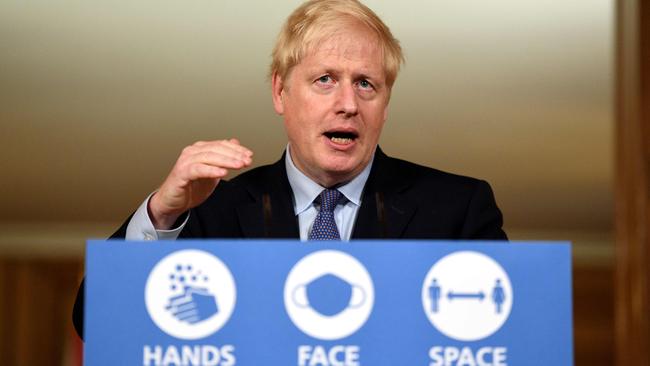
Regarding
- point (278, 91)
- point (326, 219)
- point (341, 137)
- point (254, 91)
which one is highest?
point (254, 91)

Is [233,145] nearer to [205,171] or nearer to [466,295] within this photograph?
[205,171]

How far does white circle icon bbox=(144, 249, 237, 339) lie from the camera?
115cm

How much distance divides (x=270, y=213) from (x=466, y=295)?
60 cm

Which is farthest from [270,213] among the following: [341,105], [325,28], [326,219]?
[325,28]

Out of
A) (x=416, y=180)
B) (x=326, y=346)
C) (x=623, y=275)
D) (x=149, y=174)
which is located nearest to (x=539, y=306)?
(x=326, y=346)

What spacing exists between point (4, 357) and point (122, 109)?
4383mm

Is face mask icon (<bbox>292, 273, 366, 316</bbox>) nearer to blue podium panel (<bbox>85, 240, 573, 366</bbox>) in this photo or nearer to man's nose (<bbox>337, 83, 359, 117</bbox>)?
blue podium panel (<bbox>85, 240, 573, 366</bbox>)

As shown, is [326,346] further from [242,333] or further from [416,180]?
[416,180]

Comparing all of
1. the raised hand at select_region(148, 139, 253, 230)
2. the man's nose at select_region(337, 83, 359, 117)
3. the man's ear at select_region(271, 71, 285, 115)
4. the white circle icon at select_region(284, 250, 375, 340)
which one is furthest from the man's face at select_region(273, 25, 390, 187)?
the white circle icon at select_region(284, 250, 375, 340)

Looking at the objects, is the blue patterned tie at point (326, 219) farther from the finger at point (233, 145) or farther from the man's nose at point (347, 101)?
the finger at point (233, 145)

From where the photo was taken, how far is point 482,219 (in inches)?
68.1

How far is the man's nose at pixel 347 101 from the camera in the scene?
170 centimetres

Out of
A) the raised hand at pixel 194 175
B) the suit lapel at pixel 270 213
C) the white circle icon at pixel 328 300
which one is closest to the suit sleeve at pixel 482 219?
the suit lapel at pixel 270 213

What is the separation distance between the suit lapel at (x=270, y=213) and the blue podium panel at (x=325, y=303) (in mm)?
513
